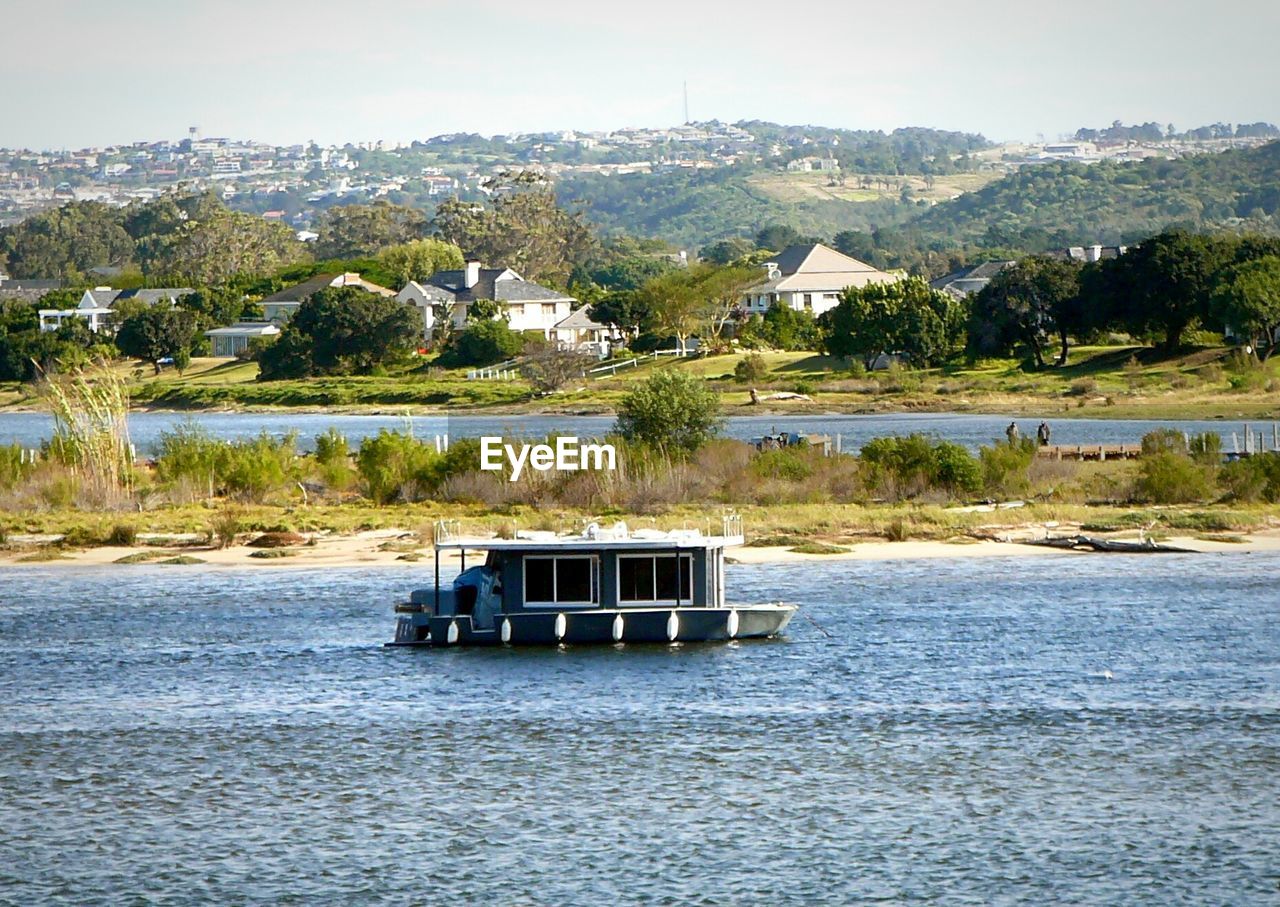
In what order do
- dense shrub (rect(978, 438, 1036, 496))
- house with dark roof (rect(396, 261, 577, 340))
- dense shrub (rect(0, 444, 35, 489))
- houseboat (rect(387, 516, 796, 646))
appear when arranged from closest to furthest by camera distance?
houseboat (rect(387, 516, 796, 646)) → dense shrub (rect(978, 438, 1036, 496)) → dense shrub (rect(0, 444, 35, 489)) → house with dark roof (rect(396, 261, 577, 340))

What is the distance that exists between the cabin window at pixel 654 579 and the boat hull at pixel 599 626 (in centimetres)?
41

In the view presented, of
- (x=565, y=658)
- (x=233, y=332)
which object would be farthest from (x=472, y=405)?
(x=565, y=658)

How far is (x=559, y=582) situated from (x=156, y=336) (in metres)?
122

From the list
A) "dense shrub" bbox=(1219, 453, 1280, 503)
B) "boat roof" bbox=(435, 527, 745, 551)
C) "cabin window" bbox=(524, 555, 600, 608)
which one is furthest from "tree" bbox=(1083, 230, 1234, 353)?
"cabin window" bbox=(524, 555, 600, 608)

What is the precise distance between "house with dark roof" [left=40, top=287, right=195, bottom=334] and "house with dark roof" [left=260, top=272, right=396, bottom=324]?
338 inches

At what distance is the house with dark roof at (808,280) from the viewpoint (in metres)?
158

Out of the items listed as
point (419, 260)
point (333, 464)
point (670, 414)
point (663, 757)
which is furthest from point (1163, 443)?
point (419, 260)

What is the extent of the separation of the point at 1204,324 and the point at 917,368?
1948cm

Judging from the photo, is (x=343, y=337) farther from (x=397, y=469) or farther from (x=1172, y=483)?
(x=1172, y=483)

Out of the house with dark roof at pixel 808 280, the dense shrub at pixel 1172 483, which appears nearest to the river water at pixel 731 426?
the dense shrub at pixel 1172 483

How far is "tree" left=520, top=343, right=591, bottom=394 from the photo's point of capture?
413 ft

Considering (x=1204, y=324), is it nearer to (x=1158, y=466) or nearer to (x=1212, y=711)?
(x=1158, y=466)

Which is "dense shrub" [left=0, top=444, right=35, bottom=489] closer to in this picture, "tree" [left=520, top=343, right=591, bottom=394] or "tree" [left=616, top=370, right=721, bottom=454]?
"tree" [left=616, top=370, right=721, bottom=454]

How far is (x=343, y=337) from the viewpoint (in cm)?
13988
